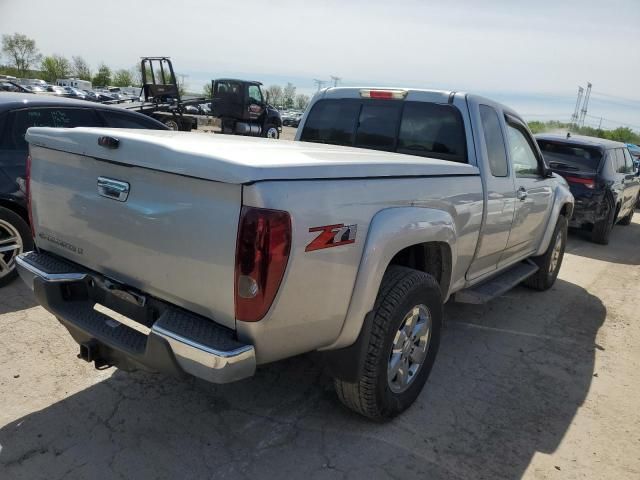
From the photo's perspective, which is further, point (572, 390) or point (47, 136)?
point (572, 390)

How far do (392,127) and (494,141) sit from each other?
795mm

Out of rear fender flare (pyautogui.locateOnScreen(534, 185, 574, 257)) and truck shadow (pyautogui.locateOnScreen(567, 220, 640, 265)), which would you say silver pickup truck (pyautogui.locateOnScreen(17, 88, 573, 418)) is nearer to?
rear fender flare (pyautogui.locateOnScreen(534, 185, 574, 257))

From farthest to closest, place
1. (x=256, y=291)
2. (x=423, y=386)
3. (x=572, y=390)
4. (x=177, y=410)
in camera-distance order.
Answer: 1. (x=572, y=390)
2. (x=423, y=386)
3. (x=177, y=410)
4. (x=256, y=291)

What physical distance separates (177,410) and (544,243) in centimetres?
404

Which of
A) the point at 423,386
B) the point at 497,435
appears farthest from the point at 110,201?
the point at 497,435

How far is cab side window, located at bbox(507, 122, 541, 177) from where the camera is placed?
4.42m

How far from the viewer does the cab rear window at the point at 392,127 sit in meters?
3.89

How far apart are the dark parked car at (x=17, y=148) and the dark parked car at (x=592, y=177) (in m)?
7.11

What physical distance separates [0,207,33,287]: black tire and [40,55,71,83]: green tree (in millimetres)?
109817

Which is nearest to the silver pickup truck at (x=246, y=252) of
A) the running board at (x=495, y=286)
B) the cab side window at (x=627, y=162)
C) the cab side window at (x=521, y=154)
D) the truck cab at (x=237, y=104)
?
the running board at (x=495, y=286)

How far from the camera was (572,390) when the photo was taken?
3.74m

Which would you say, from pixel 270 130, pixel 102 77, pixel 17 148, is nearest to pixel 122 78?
pixel 102 77

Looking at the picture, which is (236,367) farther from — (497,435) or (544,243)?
(544,243)

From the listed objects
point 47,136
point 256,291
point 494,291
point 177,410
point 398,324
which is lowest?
point 177,410
